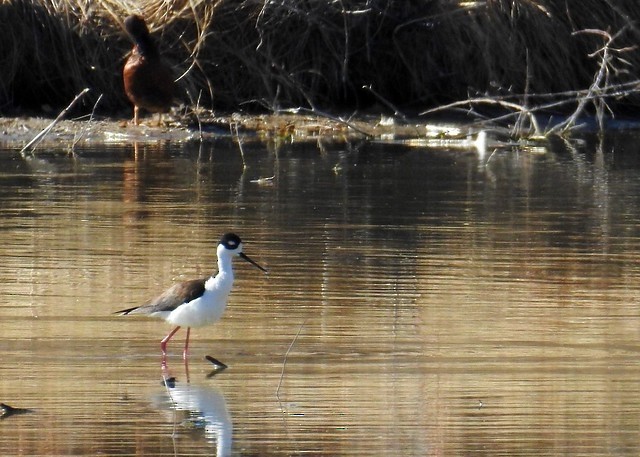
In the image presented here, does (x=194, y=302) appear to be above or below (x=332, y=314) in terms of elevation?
above

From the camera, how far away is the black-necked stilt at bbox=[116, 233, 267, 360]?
8.26 meters

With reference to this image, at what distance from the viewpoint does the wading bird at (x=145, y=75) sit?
19.3 meters

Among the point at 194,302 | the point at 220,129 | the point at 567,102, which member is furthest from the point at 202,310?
the point at 220,129

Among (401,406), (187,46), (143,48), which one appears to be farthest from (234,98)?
(401,406)

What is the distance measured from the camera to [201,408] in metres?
7.13

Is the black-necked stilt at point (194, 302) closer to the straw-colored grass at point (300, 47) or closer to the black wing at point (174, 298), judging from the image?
the black wing at point (174, 298)

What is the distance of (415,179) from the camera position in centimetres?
1540

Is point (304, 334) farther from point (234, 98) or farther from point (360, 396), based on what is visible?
point (234, 98)

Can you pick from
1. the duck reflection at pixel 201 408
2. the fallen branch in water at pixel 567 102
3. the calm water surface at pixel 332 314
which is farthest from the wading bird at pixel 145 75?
the duck reflection at pixel 201 408

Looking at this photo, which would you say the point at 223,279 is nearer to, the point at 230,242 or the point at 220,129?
the point at 230,242

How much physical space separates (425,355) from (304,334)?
0.78m

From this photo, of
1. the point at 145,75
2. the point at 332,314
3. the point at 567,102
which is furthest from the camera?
the point at 145,75

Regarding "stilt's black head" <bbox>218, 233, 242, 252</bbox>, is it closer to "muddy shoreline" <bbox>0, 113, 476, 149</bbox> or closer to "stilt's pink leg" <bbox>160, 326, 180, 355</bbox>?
"stilt's pink leg" <bbox>160, 326, 180, 355</bbox>

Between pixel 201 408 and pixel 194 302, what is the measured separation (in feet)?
4.00
